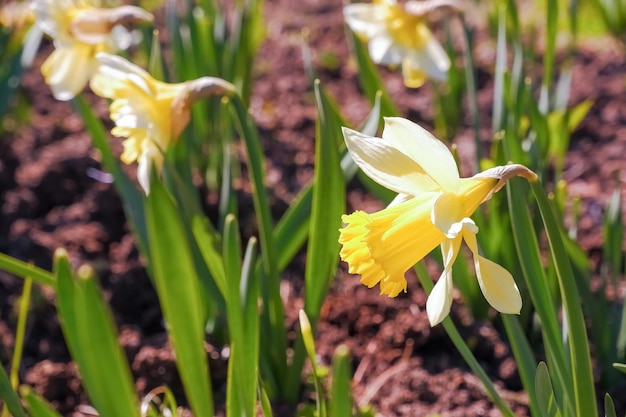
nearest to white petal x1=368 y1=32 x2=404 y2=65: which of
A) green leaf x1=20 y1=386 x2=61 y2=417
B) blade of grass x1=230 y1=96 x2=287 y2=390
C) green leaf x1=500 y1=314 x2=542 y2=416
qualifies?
blade of grass x1=230 y1=96 x2=287 y2=390

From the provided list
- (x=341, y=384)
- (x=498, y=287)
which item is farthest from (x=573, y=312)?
(x=341, y=384)

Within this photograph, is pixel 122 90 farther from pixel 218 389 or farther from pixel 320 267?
pixel 218 389

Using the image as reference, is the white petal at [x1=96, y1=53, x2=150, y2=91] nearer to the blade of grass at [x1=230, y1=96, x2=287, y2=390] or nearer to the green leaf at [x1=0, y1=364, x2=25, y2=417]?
the blade of grass at [x1=230, y1=96, x2=287, y2=390]

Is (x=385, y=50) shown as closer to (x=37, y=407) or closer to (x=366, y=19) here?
(x=366, y=19)

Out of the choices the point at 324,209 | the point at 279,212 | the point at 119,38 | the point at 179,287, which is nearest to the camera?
the point at 179,287

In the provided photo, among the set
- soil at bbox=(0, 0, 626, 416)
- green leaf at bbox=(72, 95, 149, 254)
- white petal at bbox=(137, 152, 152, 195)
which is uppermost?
white petal at bbox=(137, 152, 152, 195)

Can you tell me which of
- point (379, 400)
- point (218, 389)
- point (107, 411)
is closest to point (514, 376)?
point (379, 400)

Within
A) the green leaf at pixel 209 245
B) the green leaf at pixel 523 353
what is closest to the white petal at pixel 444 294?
the green leaf at pixel 523 353
